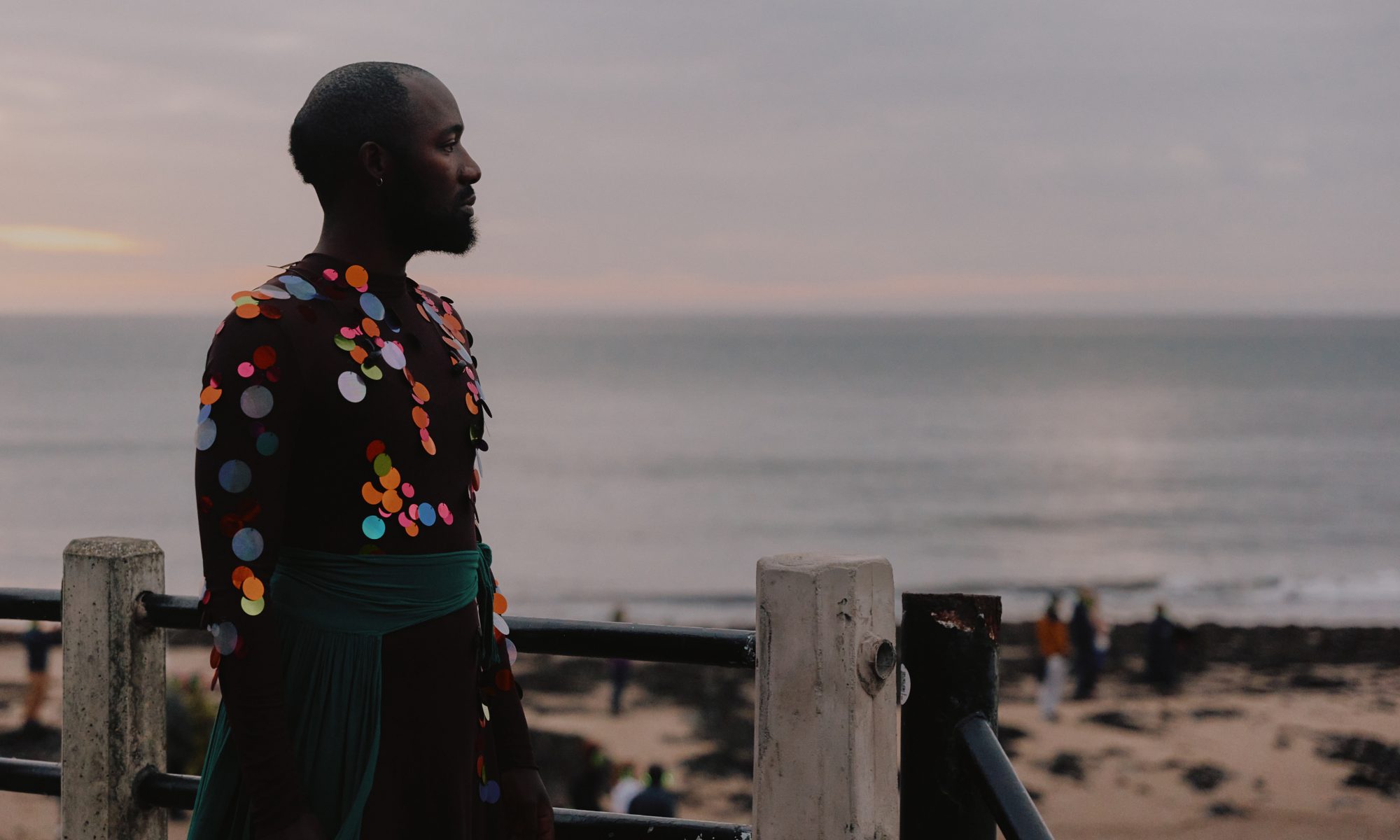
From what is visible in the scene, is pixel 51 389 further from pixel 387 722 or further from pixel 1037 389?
pixel 387 722

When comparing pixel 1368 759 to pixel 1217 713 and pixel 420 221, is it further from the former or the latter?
pixel 420 221

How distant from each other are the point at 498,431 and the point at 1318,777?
59734 millimetres

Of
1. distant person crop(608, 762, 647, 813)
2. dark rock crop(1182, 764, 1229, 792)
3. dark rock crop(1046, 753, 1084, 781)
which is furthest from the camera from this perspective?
dark rock crop(1046, 753, 1084, 781)

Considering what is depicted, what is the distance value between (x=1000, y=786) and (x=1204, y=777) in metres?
16.1

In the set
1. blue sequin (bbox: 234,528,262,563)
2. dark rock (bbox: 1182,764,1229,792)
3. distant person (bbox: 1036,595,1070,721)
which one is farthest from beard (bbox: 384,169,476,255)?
distant person (bbox: 1036,595,1070,721)

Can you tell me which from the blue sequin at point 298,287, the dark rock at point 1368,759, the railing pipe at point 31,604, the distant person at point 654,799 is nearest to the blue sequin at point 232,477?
the blue sequin at point 298,287

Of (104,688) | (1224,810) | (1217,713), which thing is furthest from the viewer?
(1217,713)

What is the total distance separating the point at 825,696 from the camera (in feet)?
7.27

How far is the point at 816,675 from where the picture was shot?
7.27 feet

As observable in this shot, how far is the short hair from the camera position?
2.06 metres

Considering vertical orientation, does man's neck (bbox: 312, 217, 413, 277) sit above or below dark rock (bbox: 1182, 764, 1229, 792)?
above

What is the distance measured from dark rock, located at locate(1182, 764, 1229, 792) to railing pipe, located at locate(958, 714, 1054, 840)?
15.4m

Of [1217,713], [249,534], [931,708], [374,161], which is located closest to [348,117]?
[374,161]

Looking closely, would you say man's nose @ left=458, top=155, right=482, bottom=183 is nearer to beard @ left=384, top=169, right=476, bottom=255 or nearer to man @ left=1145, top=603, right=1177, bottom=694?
beard @ left=384, top=169, right=476, bottom=255
